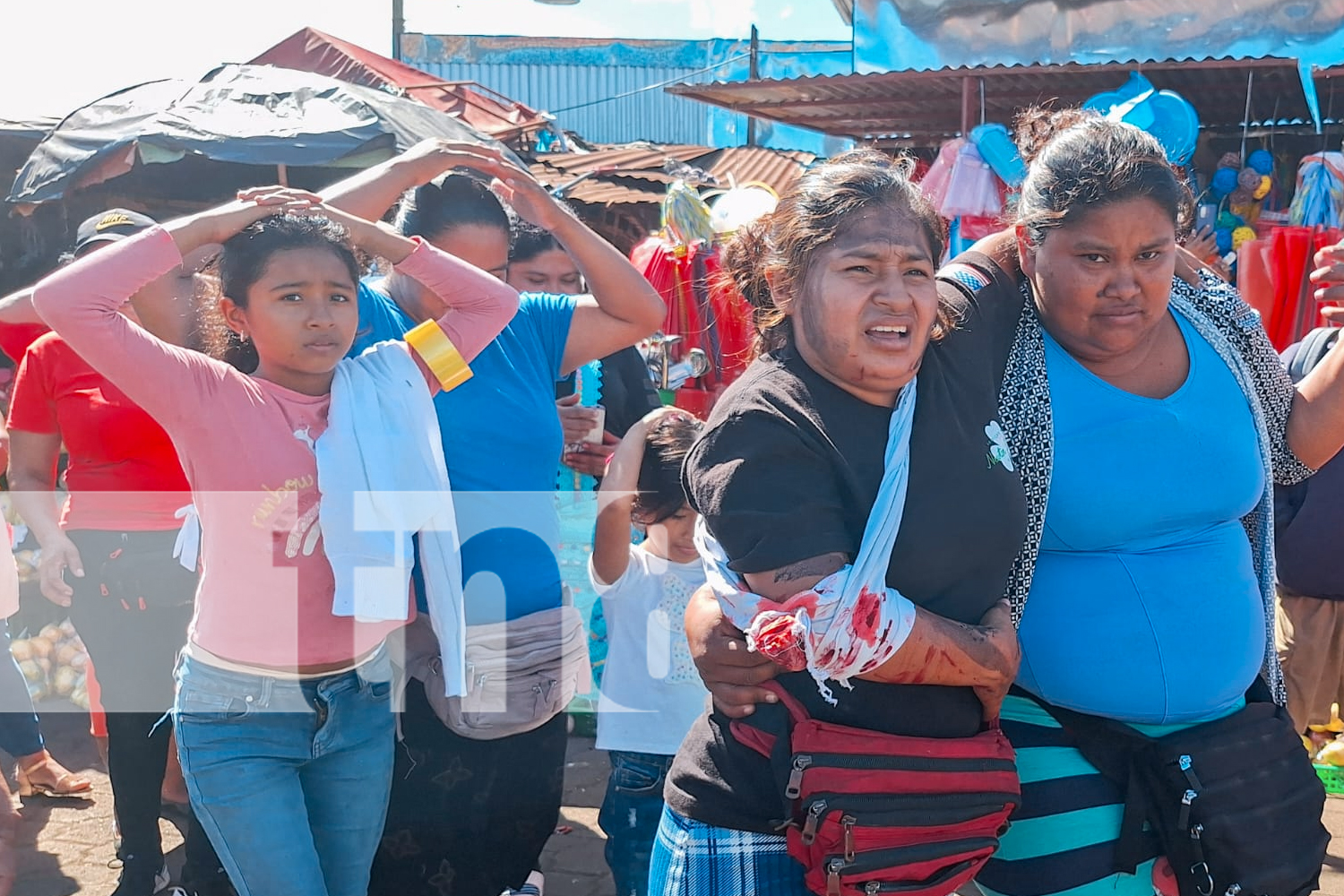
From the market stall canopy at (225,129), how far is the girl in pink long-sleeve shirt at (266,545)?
4257 mm

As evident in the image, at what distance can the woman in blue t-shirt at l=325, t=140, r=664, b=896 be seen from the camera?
2.70m

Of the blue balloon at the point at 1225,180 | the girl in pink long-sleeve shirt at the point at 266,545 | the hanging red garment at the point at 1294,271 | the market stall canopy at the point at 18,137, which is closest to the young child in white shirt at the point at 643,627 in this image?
the girl in pink long-sleeve shirt at the point at 266,545

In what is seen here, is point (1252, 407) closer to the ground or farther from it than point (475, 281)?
closer to the ground

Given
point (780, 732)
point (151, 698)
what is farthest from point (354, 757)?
point (151, 698)

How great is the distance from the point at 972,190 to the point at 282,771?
4.71 m

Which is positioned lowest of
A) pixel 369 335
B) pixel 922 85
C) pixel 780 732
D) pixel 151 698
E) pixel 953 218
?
pixel 151 698

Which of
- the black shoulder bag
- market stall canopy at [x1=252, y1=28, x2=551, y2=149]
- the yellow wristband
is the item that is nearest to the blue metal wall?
market stall canopy at [x1=252, y1=28, x2=551, y2=149]

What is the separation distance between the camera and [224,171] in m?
8.61

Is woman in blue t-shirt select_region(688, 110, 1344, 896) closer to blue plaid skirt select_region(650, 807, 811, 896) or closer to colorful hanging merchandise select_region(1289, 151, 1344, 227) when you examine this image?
blue plaid skirt select_region(650, 807, 811, 896)

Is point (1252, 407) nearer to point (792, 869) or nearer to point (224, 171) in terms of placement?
point (792, 869)

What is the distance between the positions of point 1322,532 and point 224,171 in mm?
7503

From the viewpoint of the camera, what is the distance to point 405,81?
13.6m

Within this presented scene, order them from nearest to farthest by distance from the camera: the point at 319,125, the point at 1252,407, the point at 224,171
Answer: the point at 1252,407 → the point at 319,125 → the point at 224,171

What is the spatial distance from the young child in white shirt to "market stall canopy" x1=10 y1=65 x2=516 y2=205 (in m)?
3.89
